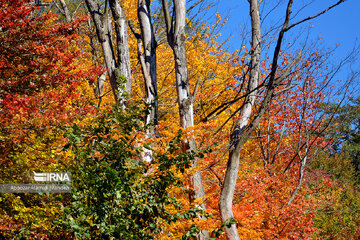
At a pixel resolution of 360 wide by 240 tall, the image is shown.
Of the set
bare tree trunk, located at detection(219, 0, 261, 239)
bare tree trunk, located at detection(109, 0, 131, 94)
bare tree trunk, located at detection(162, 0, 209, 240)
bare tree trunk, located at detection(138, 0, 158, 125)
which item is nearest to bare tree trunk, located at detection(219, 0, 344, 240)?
bare tree trunk, located at detection(219, 0, 261, 239)

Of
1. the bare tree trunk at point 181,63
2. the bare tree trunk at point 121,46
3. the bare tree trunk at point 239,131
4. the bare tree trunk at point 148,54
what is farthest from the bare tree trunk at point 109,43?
the bare tree trunk at point 239,131

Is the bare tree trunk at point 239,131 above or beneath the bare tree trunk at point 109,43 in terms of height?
beneath

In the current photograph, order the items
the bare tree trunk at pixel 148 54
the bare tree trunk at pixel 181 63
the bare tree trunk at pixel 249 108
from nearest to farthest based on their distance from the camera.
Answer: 1. the bare tree trunk at pixel 249 108
2. the bare tree trunk at pixel 181 63
3. the bare tree trunk at pixel 148 54

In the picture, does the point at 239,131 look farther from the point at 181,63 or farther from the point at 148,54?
the point at 148,54

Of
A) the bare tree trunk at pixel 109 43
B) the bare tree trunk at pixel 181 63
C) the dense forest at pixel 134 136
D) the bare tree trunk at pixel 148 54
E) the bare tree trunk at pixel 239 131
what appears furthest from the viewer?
the bare tree trunk at pixel 148 54

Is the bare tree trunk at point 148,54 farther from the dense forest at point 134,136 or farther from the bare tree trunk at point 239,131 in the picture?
the bare tree trunk at point 239,131

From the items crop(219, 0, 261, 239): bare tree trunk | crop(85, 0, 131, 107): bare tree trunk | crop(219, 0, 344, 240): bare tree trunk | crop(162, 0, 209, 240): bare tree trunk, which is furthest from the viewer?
crop(85, 0, 131, 107): bare tree trunk

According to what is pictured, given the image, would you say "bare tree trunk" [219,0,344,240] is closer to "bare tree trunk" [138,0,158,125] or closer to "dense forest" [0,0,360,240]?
"dense forest" [0,0,360,240]

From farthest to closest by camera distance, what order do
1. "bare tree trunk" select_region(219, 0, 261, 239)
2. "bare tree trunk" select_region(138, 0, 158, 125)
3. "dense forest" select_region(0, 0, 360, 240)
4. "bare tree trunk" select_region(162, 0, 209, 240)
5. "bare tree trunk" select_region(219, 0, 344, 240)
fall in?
"bare tree trunk" select_region(138, 0, 158, 125), "bare tree trunk" select_region(162, 0, 209, 240), "bare tree trunk" select_region(219, 0, 261, 239), "bare tree trunk" select_region(219, 0, 344, 240), "dense forest" select_region(0, 0, 360, 240)

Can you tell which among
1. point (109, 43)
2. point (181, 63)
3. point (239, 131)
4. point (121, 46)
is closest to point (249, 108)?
point (239, 131)

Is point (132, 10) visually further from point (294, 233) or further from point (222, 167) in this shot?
point (294, 233)

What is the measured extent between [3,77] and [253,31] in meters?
5.63

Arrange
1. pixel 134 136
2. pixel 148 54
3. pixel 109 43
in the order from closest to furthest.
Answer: pixel 134 136, pixel 109 43, pixel 148 54

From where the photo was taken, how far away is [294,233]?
10.5 meters
